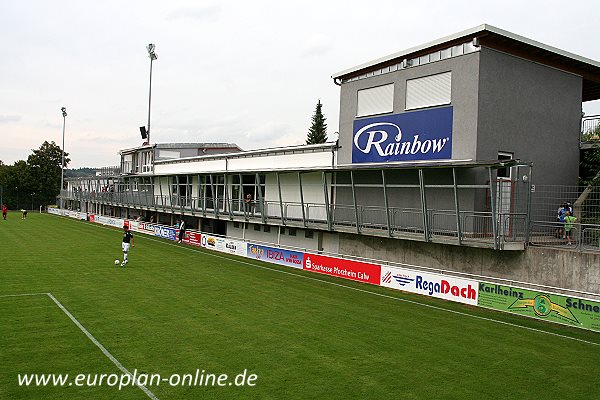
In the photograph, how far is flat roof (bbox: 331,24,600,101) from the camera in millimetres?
21656

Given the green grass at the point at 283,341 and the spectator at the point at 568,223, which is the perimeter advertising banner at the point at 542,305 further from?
the spectator at the point at 568,223

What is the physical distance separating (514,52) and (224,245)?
822 inches

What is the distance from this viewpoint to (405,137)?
2464cm

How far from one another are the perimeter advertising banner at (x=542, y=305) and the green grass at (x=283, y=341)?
0.35m

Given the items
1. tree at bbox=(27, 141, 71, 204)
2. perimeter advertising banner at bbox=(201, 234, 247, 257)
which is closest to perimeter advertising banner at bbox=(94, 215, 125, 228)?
perimeter advertising banner at bbox=(201, 234, 247, 257)

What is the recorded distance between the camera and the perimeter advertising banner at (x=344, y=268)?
23.4 metres

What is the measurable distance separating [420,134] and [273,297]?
10345 millimetres

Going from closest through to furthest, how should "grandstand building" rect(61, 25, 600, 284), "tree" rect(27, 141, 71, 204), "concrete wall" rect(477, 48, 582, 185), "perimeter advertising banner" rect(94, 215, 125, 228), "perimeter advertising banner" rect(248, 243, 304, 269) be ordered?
"grandstand building" rect(61, 25, 600, 284)
"concrete wall" rect(477, 48, 582, 185)
"perimeter advertising banner" rect(248, 243, 304, 269)
"perimeter advertising banner" rect(94, 215, 125, 228)
"tree" rect(27, 141, 71, 204)

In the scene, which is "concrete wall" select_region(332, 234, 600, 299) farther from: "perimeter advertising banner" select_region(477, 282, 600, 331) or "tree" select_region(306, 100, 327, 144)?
"tree" select_region(306, 100, 327, 144)

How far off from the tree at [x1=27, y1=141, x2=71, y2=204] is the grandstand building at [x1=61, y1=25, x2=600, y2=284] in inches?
3320

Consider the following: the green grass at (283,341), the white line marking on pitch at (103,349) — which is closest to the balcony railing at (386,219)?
the green grass at (283,341)

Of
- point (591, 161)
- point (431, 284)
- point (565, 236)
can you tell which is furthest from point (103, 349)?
point (591, 161)

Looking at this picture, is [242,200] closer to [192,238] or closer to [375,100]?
[192,238]

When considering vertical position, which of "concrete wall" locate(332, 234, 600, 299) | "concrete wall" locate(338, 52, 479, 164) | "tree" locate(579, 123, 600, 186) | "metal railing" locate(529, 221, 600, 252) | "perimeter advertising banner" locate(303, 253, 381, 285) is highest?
"concrete wall" locate(338, 52, 479, 164)
